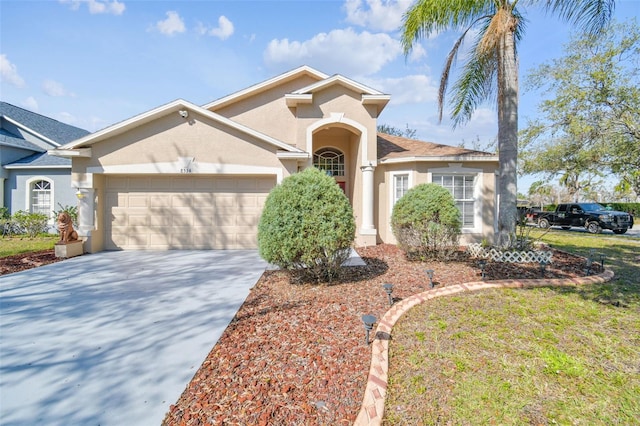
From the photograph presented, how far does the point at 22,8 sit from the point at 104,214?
6.49 metres

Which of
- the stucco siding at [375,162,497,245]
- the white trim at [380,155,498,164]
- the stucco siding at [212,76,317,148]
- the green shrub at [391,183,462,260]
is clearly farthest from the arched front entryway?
the green shrub at [391,183,462,260]

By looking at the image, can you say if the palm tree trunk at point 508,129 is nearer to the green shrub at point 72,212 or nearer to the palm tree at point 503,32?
the palm tree at point 503,32

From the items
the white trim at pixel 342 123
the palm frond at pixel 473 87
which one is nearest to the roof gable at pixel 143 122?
the white trim at pixel 342 123

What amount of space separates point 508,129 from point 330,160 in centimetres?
685

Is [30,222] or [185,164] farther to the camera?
[30,222]

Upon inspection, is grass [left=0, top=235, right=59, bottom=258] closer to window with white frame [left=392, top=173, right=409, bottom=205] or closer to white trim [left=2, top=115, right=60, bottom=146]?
white trim [left=2, top=115, right=60, bottom=146]

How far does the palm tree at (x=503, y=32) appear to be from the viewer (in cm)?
796

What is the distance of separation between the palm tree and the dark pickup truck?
1348cm

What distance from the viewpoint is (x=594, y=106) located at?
16.5m

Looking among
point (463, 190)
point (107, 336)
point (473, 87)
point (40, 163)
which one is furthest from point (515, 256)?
point (40, 163)

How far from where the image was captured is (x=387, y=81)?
587 inches

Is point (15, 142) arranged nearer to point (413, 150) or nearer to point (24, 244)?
point (24, 244)

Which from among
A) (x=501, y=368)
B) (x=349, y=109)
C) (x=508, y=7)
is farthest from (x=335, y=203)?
(x=508, y=7)

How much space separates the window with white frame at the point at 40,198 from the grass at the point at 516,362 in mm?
18164
